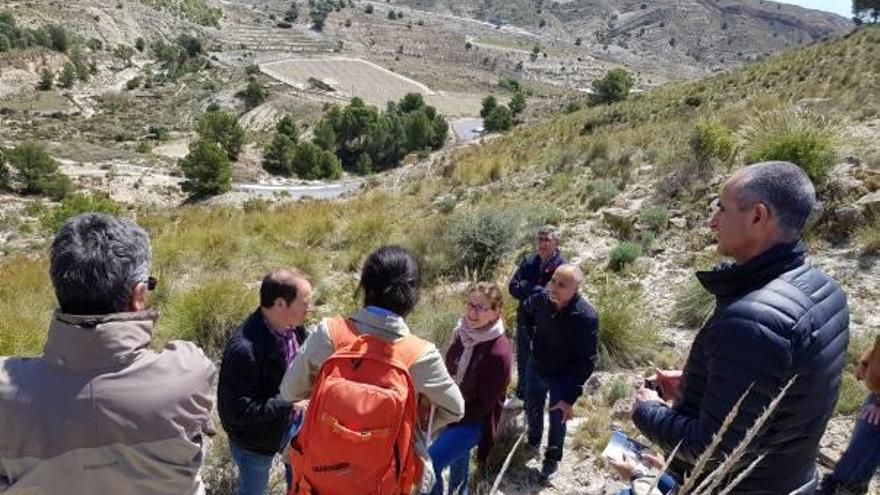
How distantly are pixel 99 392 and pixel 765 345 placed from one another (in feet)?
6.65

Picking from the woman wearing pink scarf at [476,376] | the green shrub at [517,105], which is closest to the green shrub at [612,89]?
the green shrub at [517,105]

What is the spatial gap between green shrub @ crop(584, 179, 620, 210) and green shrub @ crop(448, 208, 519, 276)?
7.35 ft

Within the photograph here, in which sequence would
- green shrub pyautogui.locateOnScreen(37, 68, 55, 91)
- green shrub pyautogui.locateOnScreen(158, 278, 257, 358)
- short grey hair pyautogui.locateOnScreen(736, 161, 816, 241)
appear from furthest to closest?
green shrub pyautogui.locateOnScreen(37, 68, 55, 91), green shrub pyautogui.locateOnScreen(158, 278, 257, 358), short grey hair pyautogui.locateOnScreen(736, 161, 816, 241)

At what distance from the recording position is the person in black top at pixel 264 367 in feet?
10.6

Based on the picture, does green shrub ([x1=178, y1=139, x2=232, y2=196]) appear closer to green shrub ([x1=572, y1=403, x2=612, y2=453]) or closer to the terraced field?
green shrub ([x1=572, y1=403, x2=612, y2=453])

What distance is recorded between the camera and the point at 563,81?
408 ft

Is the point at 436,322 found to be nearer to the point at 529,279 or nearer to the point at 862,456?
the point at 529,279

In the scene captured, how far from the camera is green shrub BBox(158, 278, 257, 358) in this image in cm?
603

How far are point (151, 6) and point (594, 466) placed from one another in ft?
474

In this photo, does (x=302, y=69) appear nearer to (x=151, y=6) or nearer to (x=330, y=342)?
(x=151, y=6)

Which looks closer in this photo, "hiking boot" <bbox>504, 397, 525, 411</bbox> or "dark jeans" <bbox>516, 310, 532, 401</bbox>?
"hiking boot" <bbox>504, 397, 525, 411</bbox>

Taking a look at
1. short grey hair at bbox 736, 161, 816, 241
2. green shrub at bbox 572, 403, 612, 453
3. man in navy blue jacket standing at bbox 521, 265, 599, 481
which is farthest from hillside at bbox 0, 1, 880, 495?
short grey hair at bbox 736, 161, 816, 241

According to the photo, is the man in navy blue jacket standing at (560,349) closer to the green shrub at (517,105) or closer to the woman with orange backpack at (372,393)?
the woman with orange backpack at (372,393)

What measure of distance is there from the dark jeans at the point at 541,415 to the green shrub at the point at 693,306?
101 inches
